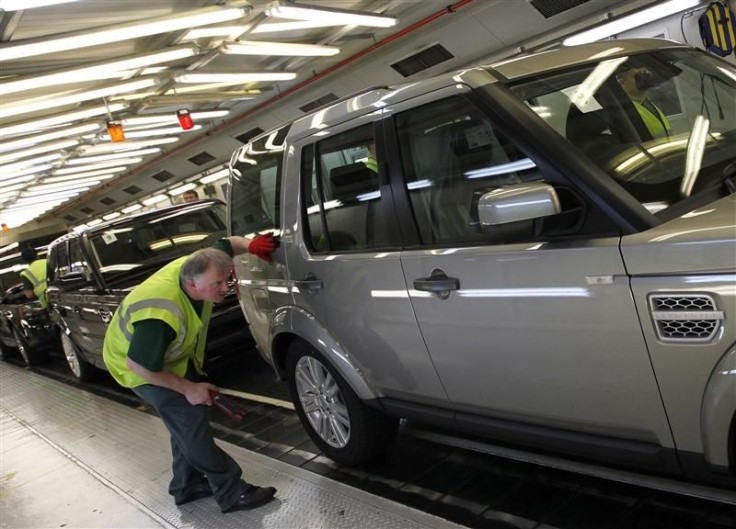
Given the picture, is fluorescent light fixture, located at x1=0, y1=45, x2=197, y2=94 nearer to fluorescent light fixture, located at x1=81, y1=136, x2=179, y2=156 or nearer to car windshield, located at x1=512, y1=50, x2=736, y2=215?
car windshield, located at x1=512, y1=50, x2=736, y2=215

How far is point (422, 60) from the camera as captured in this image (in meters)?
11.0

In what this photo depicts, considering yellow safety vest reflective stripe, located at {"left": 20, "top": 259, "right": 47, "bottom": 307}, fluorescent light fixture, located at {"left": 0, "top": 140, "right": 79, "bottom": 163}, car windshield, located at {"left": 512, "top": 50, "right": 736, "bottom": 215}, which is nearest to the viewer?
car windshield, located at {"left": 512, "top": 50, "right": 736, "bottom": 215}

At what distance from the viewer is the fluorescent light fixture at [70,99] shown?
26.9 feet

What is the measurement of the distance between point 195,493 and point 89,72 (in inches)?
232

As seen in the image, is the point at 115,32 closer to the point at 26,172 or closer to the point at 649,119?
the point at 649,119

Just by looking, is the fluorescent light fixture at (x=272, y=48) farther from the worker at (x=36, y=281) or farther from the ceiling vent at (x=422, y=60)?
the worker at (x=36, y=281)

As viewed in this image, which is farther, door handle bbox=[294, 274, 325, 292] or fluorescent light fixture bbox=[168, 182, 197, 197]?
fluorescent light fixture bbox=[168, 182, 197, 197]

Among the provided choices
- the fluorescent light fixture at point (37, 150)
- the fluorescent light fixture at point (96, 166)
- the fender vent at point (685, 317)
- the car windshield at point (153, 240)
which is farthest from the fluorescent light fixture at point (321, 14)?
the fluorescent light fixture at point (96, 166)

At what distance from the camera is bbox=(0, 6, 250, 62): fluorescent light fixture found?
588cm

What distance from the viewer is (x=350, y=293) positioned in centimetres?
308

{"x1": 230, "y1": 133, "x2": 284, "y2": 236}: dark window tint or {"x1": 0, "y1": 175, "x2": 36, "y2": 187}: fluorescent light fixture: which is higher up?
{"x1": 0, "y1": 175, "x2": 36, "y2": 187}: fluorescent light fixture

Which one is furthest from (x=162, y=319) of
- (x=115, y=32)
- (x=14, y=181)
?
(x=14, y=181)

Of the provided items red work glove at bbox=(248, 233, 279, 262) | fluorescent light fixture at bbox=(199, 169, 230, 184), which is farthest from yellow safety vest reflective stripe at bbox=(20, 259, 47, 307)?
fluorescent light fixture at bbox=(199, 169, 230, 184)

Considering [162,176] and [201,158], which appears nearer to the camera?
[201,158]
